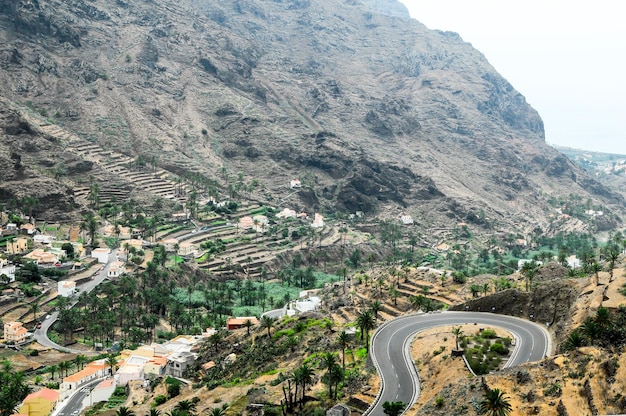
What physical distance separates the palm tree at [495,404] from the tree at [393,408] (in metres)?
9.43

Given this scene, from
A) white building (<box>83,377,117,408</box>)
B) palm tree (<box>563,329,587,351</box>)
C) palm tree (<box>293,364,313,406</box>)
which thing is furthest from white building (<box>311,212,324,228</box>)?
palm tree (<box>563,329,587,351</box>)

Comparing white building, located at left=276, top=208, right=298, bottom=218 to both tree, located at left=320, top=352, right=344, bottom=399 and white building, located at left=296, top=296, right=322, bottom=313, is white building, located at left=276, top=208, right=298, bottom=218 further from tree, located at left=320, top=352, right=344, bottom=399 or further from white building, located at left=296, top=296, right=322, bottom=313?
tree, located at left=320, top=352, right=344, bottom=399

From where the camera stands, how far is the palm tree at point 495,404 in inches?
1355

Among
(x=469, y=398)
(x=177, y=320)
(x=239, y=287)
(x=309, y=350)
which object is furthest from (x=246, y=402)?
(x=239, y=287)

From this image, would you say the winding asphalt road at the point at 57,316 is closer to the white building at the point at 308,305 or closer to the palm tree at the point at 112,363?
the palm tree at the point at 112,363

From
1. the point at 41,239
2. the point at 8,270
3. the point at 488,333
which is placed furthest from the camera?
the point at 41,239

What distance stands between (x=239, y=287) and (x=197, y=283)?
31.8ft

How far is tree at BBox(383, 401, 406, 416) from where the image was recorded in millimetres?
43562

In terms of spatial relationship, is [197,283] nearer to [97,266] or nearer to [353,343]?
[97,266]

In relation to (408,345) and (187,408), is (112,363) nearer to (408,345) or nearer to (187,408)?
(187,408)

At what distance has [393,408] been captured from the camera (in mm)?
43594

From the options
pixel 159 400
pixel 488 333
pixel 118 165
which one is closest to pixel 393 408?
pixel 488 333

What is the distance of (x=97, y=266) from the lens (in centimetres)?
12606

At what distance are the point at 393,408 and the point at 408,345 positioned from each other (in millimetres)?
14935
